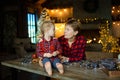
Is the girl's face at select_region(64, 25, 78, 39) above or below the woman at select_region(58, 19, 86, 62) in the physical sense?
above

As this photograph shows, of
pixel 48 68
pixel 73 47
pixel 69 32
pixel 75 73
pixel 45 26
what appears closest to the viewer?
pixel 75 73

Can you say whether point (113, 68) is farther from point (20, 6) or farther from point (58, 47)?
point (20, 6)

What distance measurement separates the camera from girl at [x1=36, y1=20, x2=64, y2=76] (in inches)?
89.4

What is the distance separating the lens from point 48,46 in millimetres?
2350

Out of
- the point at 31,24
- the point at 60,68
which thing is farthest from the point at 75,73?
the point at 31,24

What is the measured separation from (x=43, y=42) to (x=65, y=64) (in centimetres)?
28

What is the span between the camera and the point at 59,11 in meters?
13.1

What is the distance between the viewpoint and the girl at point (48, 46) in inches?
89.4

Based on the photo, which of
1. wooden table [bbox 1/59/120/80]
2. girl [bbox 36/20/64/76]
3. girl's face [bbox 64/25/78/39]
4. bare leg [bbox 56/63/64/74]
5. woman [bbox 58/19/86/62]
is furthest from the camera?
woman [bbox 58/19/86/62]

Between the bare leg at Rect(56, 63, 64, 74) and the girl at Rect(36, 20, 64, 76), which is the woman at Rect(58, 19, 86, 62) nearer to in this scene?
the girl at Rect(36, 20, 64, 76)

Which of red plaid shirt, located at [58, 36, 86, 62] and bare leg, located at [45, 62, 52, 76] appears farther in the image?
red plaid shirt, located at [58, 36, 86, 62]

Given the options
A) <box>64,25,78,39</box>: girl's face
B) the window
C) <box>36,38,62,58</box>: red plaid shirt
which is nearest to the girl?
<box>36,38,62,58</box>: red plaid shirt

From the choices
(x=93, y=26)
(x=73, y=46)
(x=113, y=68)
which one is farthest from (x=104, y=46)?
(x=113, y=68)

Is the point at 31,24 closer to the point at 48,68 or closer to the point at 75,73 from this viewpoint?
the point at 48,68
